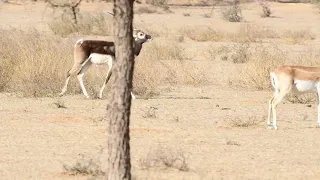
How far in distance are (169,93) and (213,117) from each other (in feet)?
16.4

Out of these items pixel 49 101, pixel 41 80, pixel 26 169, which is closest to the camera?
pixel 26 169

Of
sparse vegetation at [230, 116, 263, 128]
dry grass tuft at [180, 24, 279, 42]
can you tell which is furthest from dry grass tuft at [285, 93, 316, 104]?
dry grass tuft at [180, 24, 279, 42]

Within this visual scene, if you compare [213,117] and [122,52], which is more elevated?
[122,52]

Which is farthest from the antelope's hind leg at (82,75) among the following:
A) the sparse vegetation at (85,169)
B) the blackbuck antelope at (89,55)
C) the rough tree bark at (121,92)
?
the rough tree bark at (121,92)

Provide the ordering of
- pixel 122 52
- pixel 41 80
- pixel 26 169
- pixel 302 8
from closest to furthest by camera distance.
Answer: pixel 122 52 → pixel 26 169 → pixel 41 80 → pixel 302 8

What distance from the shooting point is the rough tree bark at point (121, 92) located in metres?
9.69

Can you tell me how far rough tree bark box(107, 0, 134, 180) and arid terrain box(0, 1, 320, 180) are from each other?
670 mm

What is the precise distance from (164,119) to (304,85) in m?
2.76

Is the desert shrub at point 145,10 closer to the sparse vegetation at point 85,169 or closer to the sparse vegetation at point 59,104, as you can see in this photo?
the sparse vegetation at point 59,104

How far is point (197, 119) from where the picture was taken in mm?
18812

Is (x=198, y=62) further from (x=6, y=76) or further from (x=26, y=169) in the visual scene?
(x=26, y=169)

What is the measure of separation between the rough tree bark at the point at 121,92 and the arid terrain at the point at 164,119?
670mm

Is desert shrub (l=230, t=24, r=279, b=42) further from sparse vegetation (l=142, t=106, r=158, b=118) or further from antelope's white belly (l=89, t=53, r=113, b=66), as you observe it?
sparse vegetation (l=142, t=106, r=158, b=118)

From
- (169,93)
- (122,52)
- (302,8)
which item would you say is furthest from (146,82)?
(302,8)
